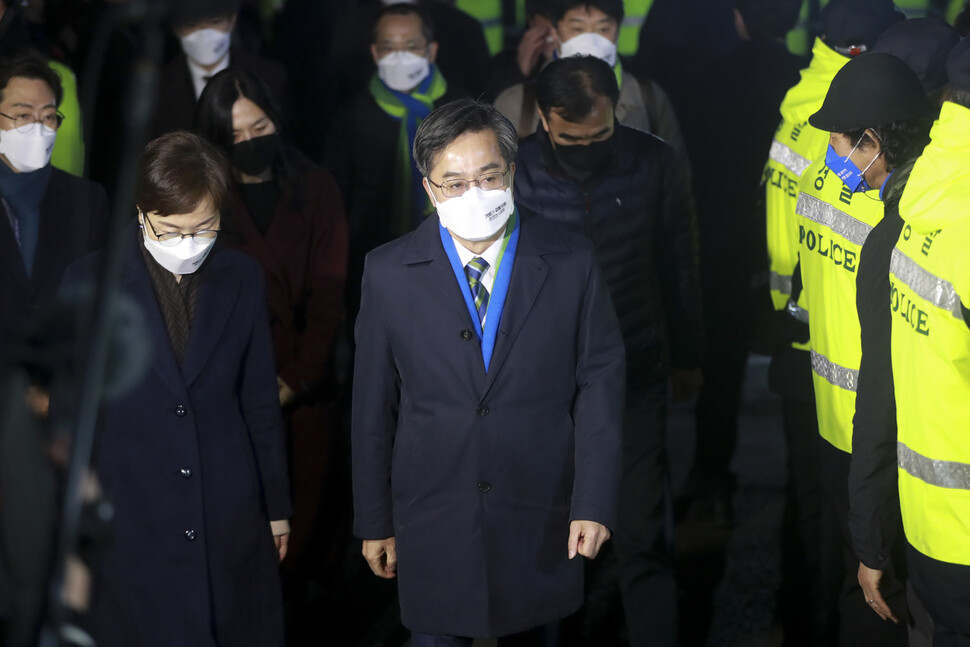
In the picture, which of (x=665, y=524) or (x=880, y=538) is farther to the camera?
(x=665, y=524)

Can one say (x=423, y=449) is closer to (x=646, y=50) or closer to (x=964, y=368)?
(x=964, y=368)

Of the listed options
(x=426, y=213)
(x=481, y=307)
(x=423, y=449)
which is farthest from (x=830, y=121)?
(x=426, y=213)

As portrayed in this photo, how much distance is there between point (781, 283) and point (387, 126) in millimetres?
1640

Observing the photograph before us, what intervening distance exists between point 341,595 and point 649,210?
1.77m

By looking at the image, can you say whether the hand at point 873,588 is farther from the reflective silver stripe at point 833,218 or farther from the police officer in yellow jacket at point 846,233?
the reflective silver stripe at point 833,218

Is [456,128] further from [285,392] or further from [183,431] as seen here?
[285,392]

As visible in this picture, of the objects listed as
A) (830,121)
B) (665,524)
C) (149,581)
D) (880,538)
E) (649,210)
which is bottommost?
(665,524)

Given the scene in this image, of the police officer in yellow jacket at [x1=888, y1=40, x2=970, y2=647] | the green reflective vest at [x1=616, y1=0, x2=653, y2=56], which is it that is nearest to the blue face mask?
the police officer in yellow jacket at [x1=888, y1=40, x2=970, y2=647]

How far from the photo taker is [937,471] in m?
2.81

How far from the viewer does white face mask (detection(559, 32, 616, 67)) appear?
4988mm

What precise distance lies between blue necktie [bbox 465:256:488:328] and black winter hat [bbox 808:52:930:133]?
974 millimetres

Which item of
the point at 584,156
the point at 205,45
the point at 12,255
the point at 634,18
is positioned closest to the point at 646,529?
the point at 584,156

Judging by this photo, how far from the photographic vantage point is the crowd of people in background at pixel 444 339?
278cm

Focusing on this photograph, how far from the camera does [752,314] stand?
5914 millimetres
